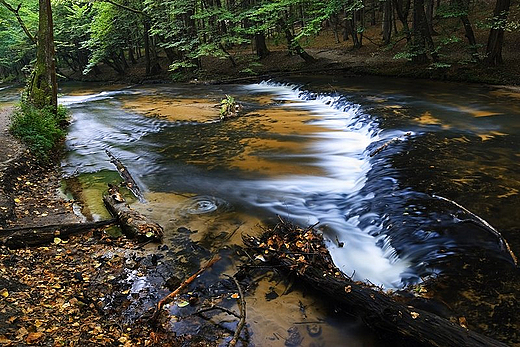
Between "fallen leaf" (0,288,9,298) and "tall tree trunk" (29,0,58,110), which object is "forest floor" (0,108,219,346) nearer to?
"fallen leaf" (0,288,9,298)

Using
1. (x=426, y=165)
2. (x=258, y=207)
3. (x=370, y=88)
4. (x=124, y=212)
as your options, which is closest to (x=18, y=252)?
(x=124, y=212)

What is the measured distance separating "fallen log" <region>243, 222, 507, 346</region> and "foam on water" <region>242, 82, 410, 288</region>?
0.44m

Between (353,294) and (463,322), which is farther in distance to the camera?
(353,294)

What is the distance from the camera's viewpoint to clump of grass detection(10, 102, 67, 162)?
9681mm

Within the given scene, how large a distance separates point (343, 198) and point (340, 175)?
132 cm

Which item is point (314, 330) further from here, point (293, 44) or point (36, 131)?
point (293, 44)

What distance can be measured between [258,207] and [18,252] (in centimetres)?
380

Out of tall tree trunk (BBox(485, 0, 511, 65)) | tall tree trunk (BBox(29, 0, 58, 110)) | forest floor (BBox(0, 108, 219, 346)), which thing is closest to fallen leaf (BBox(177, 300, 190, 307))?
forest floor (BBox(0, 108, 219, 346))

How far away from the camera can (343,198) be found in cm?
741

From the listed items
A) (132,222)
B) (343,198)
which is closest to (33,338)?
(132,222)

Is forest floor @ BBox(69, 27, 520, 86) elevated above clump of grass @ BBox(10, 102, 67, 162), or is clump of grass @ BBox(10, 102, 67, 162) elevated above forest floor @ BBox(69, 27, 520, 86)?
forest floor @ BBox(69, 27, 520, 86)

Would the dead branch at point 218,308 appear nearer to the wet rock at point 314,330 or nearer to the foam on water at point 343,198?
the wet rock at point 314,330

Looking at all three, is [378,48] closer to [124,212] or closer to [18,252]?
[124,212]

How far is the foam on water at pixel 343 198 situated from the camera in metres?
5.29
